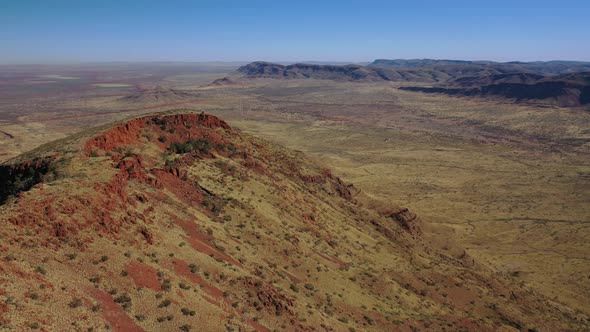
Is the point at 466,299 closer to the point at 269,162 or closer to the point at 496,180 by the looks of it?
the point at 269,162

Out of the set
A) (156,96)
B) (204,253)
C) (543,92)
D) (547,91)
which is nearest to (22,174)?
(204,253)

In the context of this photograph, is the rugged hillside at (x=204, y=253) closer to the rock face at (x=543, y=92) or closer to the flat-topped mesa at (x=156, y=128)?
the flat-topped mesa at (x=156, y=128)

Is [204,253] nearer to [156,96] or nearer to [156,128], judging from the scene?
[156,128]

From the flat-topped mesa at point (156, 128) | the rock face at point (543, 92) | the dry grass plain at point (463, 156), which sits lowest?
the dry grass plain at point (463, 156)

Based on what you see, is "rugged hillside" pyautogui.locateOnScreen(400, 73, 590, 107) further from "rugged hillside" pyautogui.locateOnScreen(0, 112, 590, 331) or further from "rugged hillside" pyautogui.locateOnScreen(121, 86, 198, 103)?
"rugged hillside" pyautogui.locateOnScreen(0, 112, 590, 331)

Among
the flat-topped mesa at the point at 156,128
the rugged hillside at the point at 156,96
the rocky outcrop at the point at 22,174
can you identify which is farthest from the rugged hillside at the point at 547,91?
the rocky outcrop at the point at 22,174

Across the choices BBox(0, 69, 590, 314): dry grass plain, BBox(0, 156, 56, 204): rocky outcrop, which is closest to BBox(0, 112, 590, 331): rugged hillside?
BBox(0, 156, 56, 204): rocky outcrop
